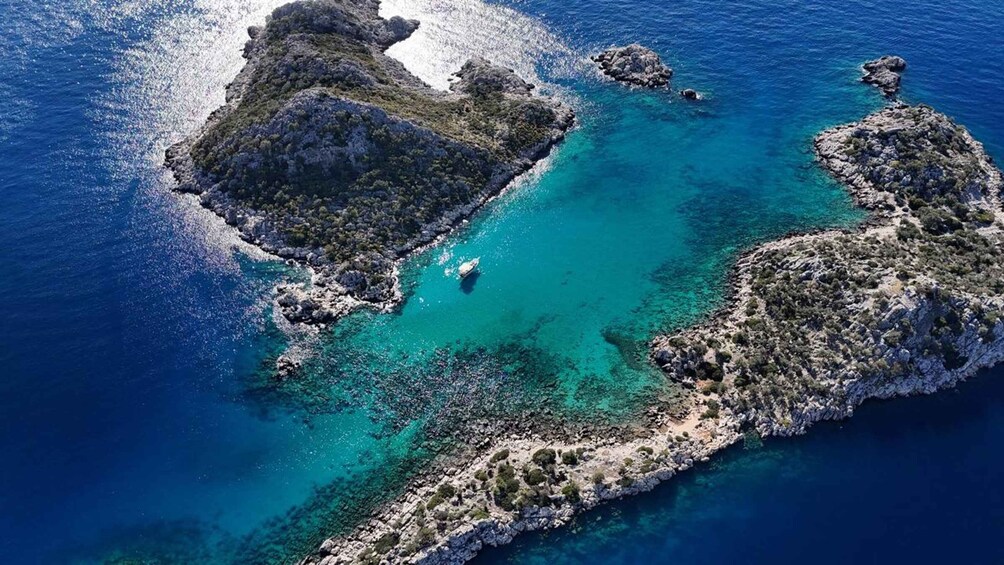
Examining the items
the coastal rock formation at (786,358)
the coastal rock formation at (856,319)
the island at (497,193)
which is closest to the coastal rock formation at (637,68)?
the island at (497,193)

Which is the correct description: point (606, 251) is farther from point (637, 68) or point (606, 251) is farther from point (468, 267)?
point (637, 68)

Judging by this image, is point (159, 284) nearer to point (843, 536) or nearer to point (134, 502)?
point (134, 502)

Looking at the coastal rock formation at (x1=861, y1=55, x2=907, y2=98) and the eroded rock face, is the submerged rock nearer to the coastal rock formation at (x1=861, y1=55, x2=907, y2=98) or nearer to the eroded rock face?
the eroded rock face

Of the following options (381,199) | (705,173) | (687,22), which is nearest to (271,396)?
(381,199)

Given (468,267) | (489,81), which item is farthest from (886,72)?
A: (468,267)

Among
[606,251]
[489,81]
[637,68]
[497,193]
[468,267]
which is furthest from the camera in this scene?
[637,68]

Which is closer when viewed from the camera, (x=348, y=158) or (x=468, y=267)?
(x=468, y=267)

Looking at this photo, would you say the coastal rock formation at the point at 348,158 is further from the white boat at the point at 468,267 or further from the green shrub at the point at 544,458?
the green shrub at the point at 544,458
